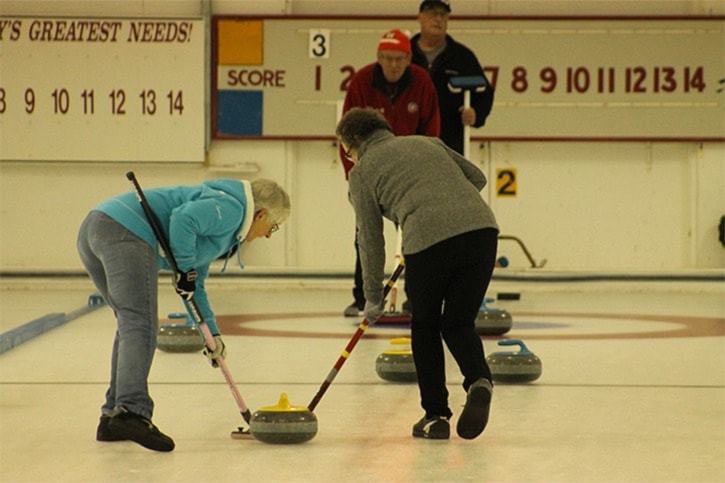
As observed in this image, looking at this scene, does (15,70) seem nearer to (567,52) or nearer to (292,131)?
(292,131)

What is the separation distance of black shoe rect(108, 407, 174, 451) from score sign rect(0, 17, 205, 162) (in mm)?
7457

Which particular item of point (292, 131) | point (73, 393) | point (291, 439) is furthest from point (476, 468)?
point (292, 131)

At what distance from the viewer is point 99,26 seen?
11141 millimetres

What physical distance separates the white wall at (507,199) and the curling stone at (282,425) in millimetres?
7392

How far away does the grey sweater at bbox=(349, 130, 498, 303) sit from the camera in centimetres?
400

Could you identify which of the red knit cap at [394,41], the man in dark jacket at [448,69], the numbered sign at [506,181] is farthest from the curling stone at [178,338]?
the numbered sign at [506,181]

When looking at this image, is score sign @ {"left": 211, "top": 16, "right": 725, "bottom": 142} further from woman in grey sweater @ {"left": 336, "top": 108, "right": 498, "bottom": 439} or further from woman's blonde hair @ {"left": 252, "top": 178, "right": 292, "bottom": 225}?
woman's blonde hair @ {"left": 252, "top": 178, "right": 292, "bottom": 225}

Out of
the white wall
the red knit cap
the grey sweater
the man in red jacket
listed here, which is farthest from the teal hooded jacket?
the white wall

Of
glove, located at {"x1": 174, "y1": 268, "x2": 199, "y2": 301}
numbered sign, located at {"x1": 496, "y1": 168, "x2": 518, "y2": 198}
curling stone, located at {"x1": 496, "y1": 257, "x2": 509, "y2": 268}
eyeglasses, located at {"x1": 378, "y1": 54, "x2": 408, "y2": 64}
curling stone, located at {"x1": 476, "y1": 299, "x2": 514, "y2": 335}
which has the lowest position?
curling stone, located at {"x1": 496, "y1": 257, "x2": 509, "y2": 268}

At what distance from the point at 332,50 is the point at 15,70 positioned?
2727mm

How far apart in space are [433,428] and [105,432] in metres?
1.00

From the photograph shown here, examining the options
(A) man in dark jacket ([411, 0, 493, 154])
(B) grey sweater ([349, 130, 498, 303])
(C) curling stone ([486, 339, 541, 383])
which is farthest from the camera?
(A) man in dark jacket ([411, 0, 493, 154])

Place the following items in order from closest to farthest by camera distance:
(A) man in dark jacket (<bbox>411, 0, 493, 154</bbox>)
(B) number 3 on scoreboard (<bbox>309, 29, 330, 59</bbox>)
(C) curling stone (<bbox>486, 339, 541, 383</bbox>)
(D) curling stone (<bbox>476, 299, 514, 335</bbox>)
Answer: (C) curling stone (<bbox>486, 339, 541, 383</bbox>), (D) curling stone (<bbox>476, 299, 514, 335</bbox>), (A) man in dark jacket (<bbox>411, 0, 493, 154</bbox>), (B) number 3 on scoreboard (<bbox>309, 29, 330, 59</bbox>)

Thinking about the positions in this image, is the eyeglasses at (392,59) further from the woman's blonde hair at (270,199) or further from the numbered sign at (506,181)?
the numbered sign at (506,181)
